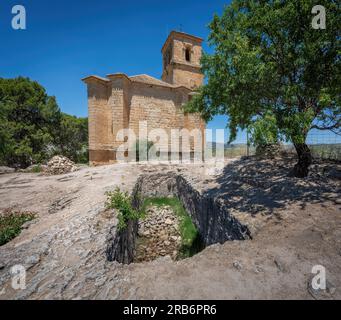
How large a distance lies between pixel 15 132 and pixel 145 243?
19960 millimetres

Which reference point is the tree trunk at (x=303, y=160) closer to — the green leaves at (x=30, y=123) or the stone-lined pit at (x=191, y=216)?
the stone-lined pit at (x=191, y=216)

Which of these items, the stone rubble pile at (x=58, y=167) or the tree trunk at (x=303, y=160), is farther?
the stone rubble pile at (x=58, y=167)

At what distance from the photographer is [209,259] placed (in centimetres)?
336

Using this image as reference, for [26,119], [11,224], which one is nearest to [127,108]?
[26,119]

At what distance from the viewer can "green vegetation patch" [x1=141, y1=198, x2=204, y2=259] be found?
7.05 metres

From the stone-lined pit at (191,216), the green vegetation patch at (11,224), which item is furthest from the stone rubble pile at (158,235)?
the green vegetation patch at (11,224)

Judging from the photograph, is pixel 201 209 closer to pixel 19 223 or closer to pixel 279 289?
pixel 279 289

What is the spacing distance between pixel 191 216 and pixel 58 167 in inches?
458

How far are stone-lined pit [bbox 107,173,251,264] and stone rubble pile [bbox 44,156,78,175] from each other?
7118 mm

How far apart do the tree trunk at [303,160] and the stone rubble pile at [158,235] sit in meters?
5.91

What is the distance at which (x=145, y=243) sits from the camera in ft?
24.9

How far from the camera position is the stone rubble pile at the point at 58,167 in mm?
13669

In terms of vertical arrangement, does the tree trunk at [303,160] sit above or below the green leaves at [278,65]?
below

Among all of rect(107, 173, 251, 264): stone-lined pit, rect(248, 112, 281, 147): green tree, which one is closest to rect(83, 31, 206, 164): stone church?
rect(107, 173, 251, 264): stone-lined pit
